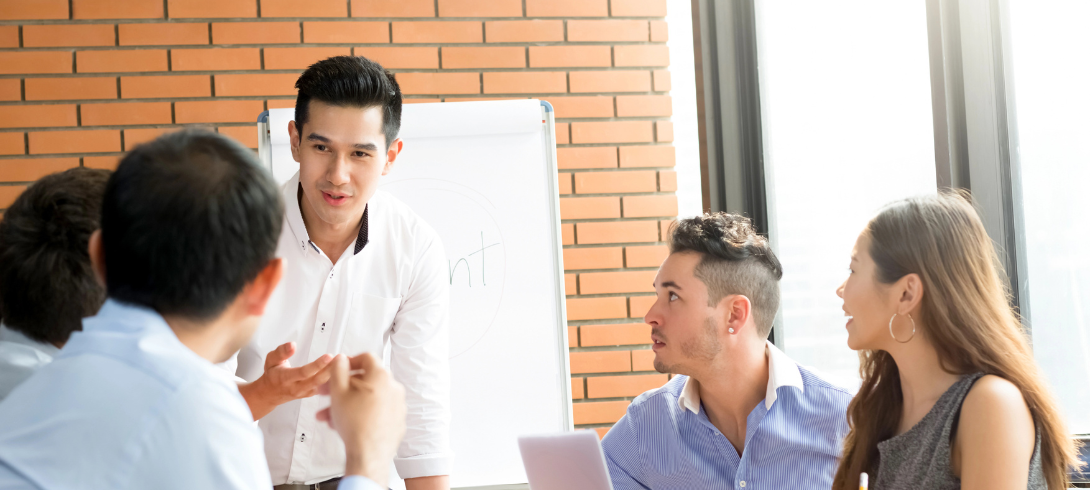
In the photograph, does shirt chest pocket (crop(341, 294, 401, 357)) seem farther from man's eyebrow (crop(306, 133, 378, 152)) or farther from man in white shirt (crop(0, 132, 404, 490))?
man in white shirt (crop(0, 132, 404, 490))

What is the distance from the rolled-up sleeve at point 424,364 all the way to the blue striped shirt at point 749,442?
41 centimetres

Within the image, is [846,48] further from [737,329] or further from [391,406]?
[391,406]

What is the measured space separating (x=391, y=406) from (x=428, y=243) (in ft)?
3.57

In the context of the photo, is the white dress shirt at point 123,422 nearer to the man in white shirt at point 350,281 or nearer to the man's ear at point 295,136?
the man in white shirt at point 350,281

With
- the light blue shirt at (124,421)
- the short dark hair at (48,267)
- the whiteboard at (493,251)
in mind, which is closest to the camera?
the light blue shirt at (124,421)

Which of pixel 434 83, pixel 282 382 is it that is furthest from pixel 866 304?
pixel 434 83

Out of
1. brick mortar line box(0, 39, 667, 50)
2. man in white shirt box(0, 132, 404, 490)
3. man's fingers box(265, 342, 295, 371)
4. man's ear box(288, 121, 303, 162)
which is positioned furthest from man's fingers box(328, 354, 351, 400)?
brick mortar line box(0, 39, 667, 50)

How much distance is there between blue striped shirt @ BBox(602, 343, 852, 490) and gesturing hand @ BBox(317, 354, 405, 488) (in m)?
0.98

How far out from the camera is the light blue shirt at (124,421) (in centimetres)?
66

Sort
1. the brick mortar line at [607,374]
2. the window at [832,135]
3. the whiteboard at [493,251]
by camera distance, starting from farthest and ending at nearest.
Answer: the brick mortar line at [607,374], the whiteboard at [493,251], the window at [832,135]

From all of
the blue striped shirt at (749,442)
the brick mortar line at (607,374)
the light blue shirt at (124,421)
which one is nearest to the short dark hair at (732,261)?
the blue striped shirt at (749,442)

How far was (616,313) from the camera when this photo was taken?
263cm

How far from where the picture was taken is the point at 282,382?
4.47 ft

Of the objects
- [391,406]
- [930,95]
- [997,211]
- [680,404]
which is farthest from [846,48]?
[391,406]
